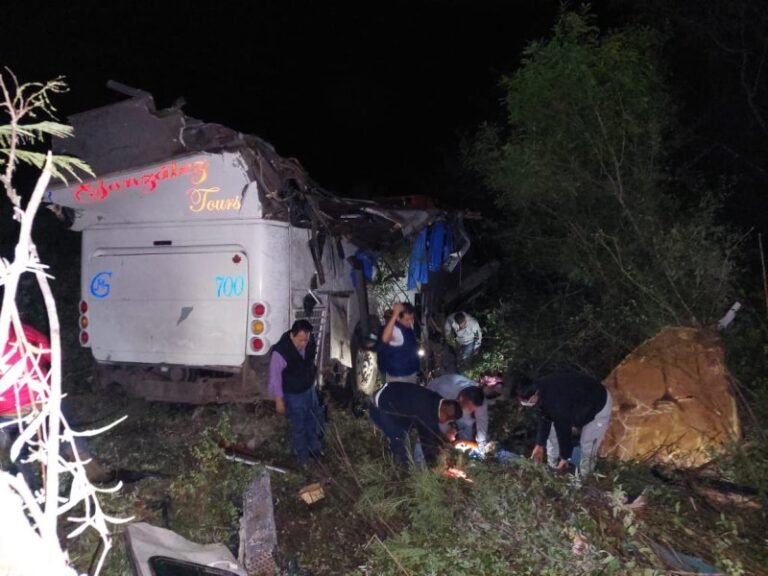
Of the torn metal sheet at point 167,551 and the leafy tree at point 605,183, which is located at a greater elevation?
the leafy tree at point 605,183

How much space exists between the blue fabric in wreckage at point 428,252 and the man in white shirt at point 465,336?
696 mm

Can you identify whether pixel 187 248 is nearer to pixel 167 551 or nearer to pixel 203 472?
pixel 203 472

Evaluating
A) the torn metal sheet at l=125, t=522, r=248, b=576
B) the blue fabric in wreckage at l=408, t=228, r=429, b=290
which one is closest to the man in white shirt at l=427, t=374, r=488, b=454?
the torn metal sheet at l=125, t=522, r=248, b=576

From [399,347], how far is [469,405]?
1.64m

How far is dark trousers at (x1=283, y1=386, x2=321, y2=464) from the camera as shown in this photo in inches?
218

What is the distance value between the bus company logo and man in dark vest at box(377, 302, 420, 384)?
7.57ft

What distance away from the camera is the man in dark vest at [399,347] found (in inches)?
251

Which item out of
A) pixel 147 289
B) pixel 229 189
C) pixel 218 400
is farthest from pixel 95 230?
pixel 218 400

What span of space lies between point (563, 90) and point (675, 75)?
123 inches

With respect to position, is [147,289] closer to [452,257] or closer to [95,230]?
[95,230]

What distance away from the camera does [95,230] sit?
19.9 ft

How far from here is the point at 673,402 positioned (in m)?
5.33

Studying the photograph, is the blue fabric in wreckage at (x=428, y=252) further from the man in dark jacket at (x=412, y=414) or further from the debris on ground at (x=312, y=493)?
the debris on ground at (x=312, y=493)

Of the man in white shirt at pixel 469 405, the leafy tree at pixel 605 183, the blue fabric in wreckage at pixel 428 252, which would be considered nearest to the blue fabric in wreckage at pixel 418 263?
the blue fabric in wreckage at pixel 428 252
